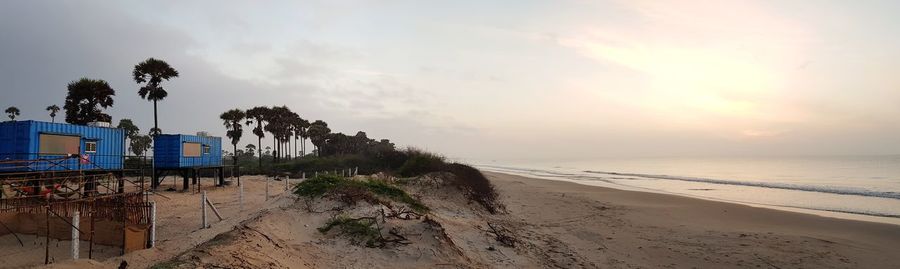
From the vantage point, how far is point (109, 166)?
22.9m

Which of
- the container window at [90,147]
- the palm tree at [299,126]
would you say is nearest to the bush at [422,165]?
the container window at [90,147]

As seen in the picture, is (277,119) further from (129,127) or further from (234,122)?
(129,127)

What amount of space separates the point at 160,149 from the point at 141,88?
956cm

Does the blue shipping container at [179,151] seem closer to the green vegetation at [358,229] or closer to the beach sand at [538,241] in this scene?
the beach sand at [538,241]

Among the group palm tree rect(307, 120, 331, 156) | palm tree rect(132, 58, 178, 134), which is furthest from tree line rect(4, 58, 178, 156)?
palm tree rect(307, 120, 331, 156)

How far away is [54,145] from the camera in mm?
20312

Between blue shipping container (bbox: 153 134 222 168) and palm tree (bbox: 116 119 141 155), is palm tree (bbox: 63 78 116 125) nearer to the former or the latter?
blue shipping container (bbox: 153 134 222 168)

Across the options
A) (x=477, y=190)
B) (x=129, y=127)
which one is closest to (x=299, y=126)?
(x=129, y=127)

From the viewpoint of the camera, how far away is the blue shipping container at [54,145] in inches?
752

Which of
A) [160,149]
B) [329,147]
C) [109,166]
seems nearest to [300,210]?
[109,166]

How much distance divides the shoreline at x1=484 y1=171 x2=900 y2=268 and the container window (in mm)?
20155

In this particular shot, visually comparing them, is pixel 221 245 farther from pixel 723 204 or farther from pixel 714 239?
pixel 723 204

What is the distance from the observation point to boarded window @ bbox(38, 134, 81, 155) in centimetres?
1980

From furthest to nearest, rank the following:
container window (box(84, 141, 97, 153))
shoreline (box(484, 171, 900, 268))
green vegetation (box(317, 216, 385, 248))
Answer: container window (box(84, 141, 97, 153)), shoreline (box(484, 171, 900, 268)), green vegetation (box(317, 216, 385, 248))
